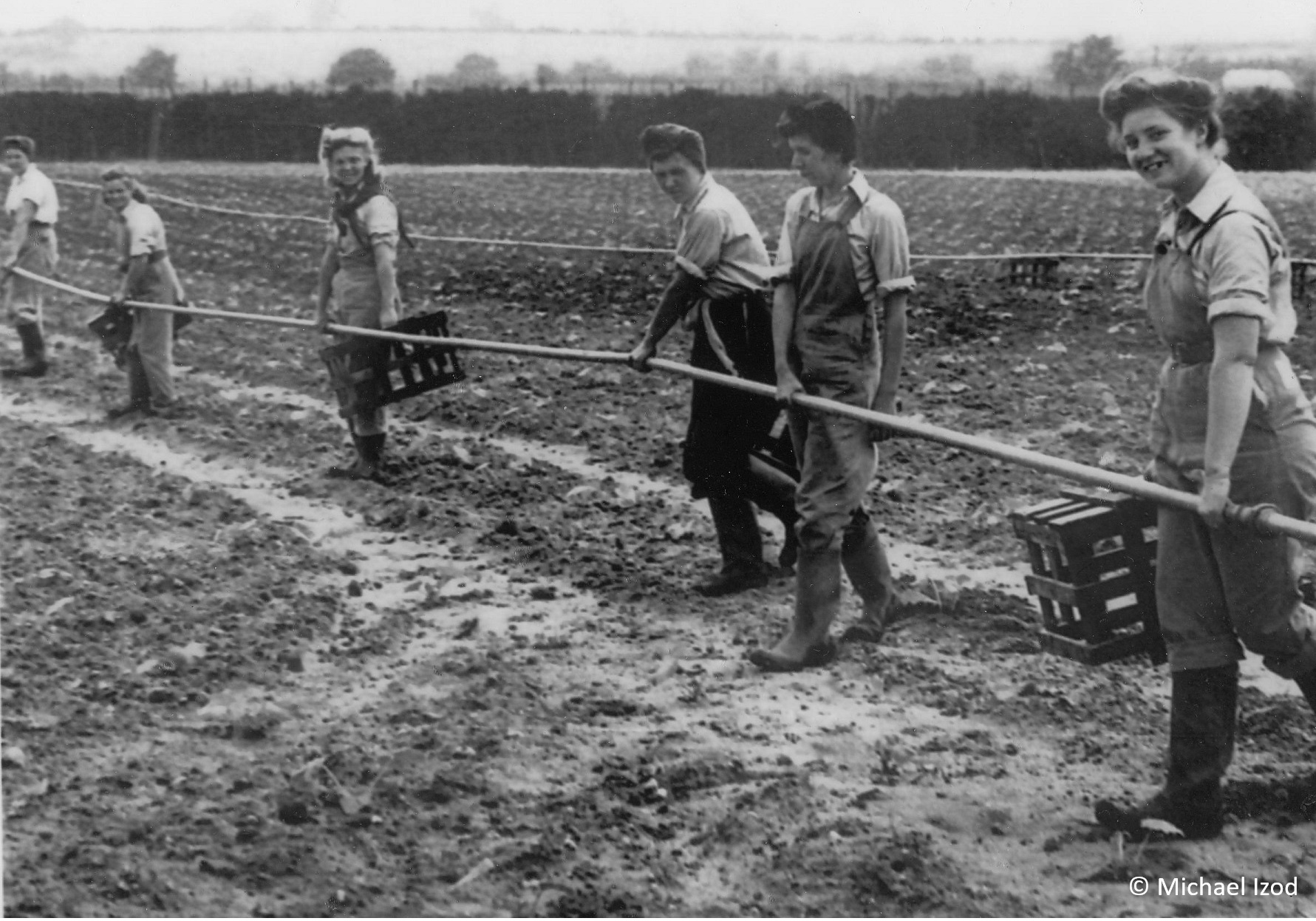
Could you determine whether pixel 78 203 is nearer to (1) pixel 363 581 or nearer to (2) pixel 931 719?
(1) pixel 363 581

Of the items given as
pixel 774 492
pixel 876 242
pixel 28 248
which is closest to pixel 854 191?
pixel 876 242

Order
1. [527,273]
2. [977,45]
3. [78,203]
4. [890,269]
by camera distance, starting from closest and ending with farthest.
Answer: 1. [890,269]
2. [527,273]
3. [78,203]
4. [977,45]

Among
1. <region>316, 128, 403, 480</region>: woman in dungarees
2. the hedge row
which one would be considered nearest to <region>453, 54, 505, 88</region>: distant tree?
the hedge row

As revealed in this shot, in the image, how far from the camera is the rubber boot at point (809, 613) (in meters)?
4.82

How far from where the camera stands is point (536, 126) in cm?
3616

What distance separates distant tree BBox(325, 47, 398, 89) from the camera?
36656mm

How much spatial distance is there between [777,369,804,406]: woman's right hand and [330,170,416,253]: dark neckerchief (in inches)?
118

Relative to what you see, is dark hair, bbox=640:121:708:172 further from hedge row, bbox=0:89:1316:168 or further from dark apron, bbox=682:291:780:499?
hedge row, bbox=0:89:1316:168

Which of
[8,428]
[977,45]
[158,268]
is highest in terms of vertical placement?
[977,45]

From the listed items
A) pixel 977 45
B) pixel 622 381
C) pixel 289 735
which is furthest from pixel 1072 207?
pixel 977 45

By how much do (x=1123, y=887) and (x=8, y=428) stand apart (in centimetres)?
737

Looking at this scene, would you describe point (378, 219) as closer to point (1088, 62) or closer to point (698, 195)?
point (698, 195)

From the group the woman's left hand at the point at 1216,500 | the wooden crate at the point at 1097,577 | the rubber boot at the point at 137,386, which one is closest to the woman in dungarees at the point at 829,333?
the wooden crate at the point at 1097,577

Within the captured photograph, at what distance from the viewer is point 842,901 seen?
3309 mm
